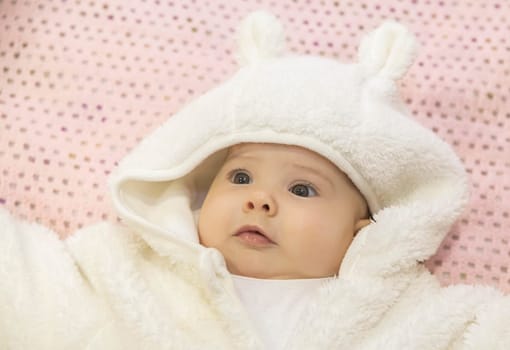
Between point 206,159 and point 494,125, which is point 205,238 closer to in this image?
point 206,159

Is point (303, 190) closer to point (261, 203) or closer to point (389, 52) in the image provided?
point (261, 203)

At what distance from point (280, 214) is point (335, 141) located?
133mm

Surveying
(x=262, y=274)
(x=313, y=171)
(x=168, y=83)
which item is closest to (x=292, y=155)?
(x=313, y=171)

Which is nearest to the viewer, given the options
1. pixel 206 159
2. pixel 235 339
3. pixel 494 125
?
pixel 235 339

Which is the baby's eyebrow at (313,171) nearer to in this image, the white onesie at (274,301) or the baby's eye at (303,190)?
the baby's eye at (303,190)

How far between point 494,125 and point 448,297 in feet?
1.33

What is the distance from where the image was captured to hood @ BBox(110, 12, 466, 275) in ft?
3.84

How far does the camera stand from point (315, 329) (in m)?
1.13

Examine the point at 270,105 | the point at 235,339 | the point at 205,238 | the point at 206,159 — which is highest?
the point at 270,105

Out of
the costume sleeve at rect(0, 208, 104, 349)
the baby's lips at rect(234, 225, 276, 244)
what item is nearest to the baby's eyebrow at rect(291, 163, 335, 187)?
the baby's lips at rect(234, 225, 276, 244)

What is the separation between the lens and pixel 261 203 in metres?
1.16

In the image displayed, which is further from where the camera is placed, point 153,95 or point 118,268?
point 153,95

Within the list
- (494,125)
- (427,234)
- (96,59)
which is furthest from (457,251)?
(96,59)

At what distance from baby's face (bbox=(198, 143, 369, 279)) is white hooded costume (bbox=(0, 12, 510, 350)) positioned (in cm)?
3
